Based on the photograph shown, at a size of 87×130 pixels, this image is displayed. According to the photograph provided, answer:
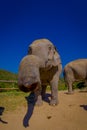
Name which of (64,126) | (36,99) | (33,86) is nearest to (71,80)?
(36,99)

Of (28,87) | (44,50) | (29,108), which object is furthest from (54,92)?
(28,87)

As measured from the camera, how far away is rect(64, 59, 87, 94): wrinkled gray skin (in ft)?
35.3

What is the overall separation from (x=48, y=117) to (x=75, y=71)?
3.54 metres

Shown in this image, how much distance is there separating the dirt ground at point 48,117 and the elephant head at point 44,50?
1426 mm

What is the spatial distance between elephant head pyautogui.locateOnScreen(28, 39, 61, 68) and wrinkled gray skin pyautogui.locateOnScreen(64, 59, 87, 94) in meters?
2.63

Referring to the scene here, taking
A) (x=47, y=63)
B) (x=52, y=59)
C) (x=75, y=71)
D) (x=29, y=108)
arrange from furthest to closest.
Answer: (x=75, y=71) → (x=29, y=108) → (x=52, y=59) → (x=47, y=63)

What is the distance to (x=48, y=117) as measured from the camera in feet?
25.2

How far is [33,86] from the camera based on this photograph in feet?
19.4

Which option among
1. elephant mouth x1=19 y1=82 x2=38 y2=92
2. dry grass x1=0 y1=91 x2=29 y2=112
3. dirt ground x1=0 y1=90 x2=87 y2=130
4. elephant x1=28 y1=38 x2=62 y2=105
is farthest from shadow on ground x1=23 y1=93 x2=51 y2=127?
elephant mouth x1=19 y1=82 x2=38 y2=92

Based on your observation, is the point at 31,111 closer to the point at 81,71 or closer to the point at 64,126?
the point at 64,126

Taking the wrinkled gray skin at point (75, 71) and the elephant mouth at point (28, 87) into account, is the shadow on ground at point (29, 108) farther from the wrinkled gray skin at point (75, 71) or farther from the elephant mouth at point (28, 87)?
the elephant mouth at point (28, 87)

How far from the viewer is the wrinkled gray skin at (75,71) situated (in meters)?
10.8

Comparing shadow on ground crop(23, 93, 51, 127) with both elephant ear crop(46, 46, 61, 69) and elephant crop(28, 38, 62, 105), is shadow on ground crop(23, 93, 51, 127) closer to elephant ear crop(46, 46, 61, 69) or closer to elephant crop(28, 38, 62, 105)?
elephant crop(28, 38, 62, 105)

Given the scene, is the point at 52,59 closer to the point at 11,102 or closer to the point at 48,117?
the point at 48,117
